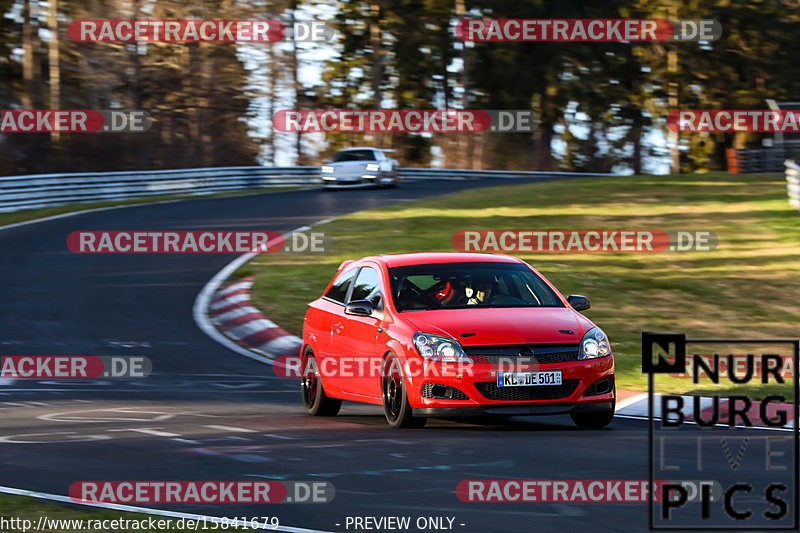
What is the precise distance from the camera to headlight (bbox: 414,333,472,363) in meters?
9.27

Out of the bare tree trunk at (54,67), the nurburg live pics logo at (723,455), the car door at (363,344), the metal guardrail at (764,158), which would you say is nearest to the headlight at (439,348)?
the car door at (363,344)

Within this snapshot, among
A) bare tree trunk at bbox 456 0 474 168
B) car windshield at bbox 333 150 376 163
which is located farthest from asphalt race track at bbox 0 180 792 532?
bare tree trunk at bbox 456 0 474 168

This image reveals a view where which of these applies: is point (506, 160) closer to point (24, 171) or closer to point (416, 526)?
point (24, 171)

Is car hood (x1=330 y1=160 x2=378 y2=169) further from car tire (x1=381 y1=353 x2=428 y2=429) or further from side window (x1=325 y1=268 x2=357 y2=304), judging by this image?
car tire (x1=381 y1=353 x2=428 y2=429)

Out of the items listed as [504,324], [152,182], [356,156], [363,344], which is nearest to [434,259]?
[363,344]

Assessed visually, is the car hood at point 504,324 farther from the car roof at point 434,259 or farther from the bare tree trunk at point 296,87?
the bare tree trunk at point 296,87

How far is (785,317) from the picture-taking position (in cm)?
1664

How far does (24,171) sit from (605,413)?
121 ft

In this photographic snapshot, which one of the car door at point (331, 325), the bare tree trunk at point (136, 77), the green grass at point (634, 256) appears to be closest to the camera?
the car door at point (331, 325)

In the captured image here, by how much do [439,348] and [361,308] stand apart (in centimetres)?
113

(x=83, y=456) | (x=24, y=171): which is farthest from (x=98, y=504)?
(x=24, y=171)

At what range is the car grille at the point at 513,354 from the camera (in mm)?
9203

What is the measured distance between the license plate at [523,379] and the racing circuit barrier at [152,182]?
23791 millimetres

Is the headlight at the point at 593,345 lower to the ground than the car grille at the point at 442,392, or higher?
higher
